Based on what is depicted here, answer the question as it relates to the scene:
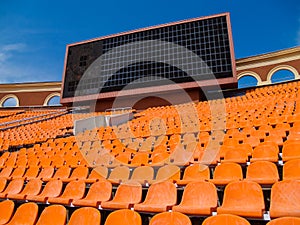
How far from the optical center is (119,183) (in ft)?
10.6

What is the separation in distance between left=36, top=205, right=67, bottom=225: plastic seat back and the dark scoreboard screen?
925 cm

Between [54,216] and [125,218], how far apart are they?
76 cm

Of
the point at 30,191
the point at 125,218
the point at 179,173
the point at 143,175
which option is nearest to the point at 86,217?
the point at 125,218

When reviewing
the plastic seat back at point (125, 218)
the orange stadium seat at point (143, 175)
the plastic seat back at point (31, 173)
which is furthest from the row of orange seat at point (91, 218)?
the plastic seat back at point (31, 173)

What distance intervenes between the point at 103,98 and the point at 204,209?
10825mm

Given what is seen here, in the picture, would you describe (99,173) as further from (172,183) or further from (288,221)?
(288,221)

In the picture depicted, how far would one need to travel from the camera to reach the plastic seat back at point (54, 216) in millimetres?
2348

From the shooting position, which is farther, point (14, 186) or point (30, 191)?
point (14, 186)

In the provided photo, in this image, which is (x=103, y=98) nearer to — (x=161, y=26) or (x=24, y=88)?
(x=161, y=26)

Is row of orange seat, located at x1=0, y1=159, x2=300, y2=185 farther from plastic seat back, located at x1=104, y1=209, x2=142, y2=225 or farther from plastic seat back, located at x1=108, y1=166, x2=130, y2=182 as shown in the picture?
plastic seat back, located at x1=104, y1=209, x2=142, y2=225

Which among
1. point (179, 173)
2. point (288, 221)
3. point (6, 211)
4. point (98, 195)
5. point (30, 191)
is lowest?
point (288, 221)

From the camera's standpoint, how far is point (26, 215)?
8.63ft

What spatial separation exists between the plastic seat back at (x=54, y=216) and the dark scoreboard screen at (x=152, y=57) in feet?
30.4

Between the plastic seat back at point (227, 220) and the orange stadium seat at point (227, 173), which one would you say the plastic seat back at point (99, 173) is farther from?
the plastic seat back at point (227, 220)
